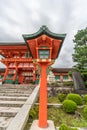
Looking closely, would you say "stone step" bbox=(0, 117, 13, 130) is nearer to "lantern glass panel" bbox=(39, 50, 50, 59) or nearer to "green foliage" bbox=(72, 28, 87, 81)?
"lantern glass panel" bbox=(39, 50, 50, 59)

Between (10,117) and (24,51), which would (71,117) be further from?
(24,51)

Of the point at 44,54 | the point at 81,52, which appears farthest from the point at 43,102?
the point at 81,52

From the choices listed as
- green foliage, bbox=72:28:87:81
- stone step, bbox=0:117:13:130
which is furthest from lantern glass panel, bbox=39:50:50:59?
green foliage, bbox=72:28:87:81

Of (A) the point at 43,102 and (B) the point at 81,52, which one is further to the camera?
(B) the point at 81,52

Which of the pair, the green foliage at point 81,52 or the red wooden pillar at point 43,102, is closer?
the red wooden pillar at point 43,102

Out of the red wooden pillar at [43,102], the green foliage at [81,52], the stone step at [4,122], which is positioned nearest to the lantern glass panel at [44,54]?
the red wooden pillar at [43,102]

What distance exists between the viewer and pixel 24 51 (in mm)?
20969

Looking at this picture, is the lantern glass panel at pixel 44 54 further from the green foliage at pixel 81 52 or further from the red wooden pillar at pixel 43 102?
the green foliage at pixel 81 52

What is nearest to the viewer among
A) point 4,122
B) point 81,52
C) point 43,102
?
point 43,102

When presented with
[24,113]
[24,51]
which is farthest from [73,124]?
[24,51]

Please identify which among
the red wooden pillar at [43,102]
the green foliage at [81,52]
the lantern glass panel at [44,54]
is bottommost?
the red wooden pillar at [43,102]

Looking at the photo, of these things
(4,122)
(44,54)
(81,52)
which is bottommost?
(4,122)

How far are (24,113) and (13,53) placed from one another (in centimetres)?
1682

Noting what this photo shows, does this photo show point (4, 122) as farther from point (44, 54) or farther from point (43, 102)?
point (44, 54)
